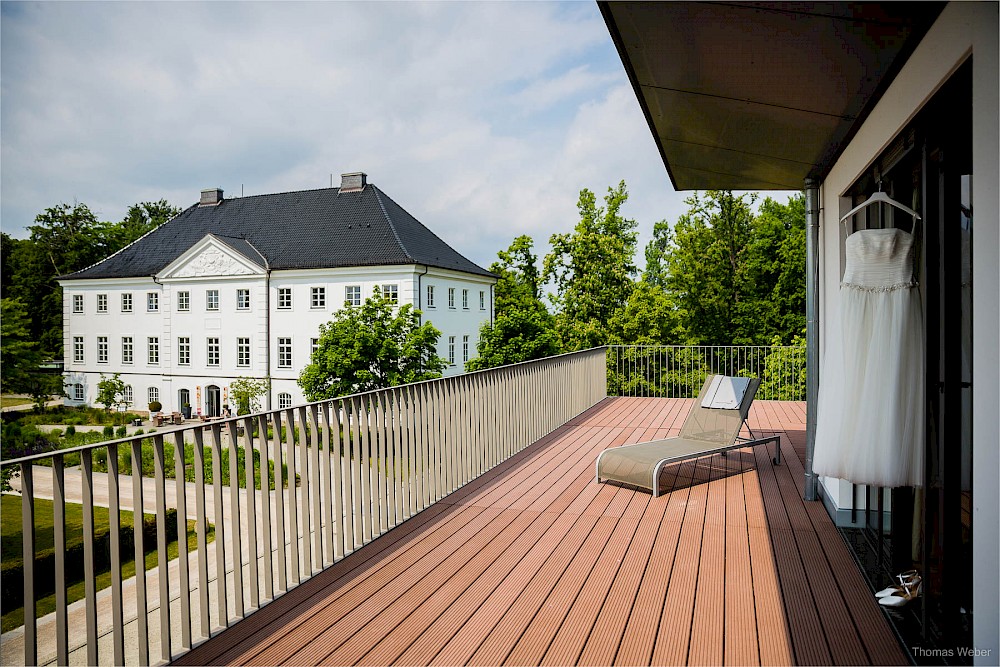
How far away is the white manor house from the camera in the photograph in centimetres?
2989

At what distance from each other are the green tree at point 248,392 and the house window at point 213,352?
1.83 m

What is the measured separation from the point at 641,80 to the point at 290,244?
1197 inches

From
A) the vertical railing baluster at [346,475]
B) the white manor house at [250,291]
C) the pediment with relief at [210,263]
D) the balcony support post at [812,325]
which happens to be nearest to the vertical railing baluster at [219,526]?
the vertical railing baluster at [346,475]

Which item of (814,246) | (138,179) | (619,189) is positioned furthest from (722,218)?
(138,179)

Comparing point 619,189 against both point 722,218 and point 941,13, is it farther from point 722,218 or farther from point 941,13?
point 941,13

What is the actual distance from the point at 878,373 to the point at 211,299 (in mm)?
32708

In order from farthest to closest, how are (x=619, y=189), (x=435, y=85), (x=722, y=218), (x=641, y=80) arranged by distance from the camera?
(x=435, y=85) → (x=619, y=189) → (x=722, y=218) → (x=641, y=80)

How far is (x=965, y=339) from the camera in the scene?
8.19ft

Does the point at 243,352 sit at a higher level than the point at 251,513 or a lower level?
lower

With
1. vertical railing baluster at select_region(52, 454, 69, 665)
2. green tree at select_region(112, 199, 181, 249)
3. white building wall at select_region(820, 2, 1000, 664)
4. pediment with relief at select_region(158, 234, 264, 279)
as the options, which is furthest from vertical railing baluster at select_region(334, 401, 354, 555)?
green tree at select_region(112, 199, 181, 249)

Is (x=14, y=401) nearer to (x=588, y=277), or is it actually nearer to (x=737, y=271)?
(x=588, y=277)

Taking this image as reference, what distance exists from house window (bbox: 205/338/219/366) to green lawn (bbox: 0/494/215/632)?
1405 centimetres

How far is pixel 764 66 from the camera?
2.93 meters

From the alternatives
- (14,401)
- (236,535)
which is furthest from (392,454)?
(14,401)
